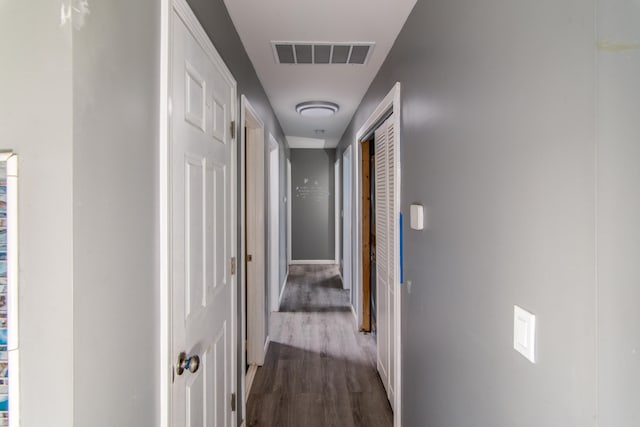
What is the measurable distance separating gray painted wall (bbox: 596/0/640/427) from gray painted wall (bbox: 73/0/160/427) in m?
0.97

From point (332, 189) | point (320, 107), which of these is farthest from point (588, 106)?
point (332, 189)

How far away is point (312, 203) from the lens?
22.9 ft

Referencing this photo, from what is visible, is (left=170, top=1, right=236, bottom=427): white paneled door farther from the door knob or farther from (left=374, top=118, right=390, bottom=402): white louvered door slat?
(left=374, top=118, right=390, bottom=402): white louvered door slat

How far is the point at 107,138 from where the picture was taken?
0.74 meters

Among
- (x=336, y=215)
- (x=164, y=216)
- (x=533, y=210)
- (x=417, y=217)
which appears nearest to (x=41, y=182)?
(x=164, y=216)

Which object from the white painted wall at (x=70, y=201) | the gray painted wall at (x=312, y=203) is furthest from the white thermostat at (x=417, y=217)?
the gray painted wall at (x=312, y=203)

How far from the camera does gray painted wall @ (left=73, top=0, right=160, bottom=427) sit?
662 mm

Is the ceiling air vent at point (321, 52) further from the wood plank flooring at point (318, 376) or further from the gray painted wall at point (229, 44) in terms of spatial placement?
the wood plank flooring at point (318, 376)

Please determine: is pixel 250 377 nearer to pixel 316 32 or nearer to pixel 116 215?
pixel 116 215

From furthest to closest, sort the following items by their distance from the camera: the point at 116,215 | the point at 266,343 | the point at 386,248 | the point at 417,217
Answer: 1. the point at 266,343
2. the point at 386,248
3. the point at 417,217
4. the point at 116,215

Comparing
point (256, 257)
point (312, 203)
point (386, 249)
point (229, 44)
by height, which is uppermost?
point (229, 44)

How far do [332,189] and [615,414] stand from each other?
6.43 m

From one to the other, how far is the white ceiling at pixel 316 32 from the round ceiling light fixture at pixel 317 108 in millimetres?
268

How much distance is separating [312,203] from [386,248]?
14.8 ft
